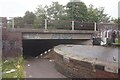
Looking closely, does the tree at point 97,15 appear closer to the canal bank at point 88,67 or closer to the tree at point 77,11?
the tree at point 77,11

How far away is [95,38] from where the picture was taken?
66.0 ft

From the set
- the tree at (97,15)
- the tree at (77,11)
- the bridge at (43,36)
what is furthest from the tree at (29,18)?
the tree at (97,15)

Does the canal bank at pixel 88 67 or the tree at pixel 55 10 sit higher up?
the tree at pixel 55 10

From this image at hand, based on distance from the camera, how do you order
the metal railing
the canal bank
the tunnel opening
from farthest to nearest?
the tunnel opening
the metal railing
the canal bank

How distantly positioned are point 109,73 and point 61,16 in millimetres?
21497

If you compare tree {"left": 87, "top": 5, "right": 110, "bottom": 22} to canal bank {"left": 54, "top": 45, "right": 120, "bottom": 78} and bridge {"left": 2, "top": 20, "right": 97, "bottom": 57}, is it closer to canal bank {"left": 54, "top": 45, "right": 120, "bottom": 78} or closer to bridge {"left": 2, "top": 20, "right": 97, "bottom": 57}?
Answer: bridge {"left": 2, "top": 20, "right": 97, "bottom": 57}

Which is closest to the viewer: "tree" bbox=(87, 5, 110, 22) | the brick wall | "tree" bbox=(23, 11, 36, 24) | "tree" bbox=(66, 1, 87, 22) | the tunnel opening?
the brick wall

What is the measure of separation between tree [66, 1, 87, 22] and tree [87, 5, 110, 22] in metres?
0.97

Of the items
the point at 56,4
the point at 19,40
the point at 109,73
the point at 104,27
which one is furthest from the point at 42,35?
the point at 56,4

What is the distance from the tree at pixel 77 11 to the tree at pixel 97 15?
0.97 meters

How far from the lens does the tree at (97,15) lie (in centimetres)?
3087

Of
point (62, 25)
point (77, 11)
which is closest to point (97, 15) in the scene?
point (77, 11)

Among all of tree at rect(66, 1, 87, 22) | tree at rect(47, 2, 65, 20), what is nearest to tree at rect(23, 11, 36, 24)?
tree at rect(47, 2, 65, 20)

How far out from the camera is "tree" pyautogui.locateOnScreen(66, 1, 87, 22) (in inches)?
1126
